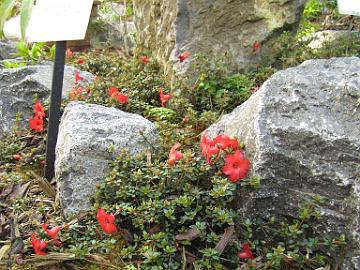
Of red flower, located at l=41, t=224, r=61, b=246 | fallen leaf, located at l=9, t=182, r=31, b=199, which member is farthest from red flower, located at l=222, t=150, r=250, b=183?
fallen leaf, located at l=9, t=182, r=31, b=199

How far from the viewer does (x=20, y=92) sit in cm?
432

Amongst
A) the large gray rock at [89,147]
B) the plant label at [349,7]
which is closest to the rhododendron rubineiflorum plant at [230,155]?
the large gray rock at [89,147]

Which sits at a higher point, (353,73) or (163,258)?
(353,73)

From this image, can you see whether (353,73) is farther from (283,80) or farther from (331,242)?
(331,242)

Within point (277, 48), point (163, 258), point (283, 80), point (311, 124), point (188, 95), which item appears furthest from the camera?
point (277, 48)

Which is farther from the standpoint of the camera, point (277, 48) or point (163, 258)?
point (277, 48)

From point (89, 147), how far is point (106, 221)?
22.3 inches

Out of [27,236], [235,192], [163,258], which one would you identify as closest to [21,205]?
[27,236]

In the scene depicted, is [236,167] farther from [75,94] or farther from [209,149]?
[75,94]

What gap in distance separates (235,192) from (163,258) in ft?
1.80

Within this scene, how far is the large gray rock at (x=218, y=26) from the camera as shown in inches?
179

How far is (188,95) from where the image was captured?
14.4 feet

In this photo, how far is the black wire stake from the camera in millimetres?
3232

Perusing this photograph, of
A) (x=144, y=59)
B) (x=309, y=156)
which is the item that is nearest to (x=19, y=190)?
(x=309, y=156)
